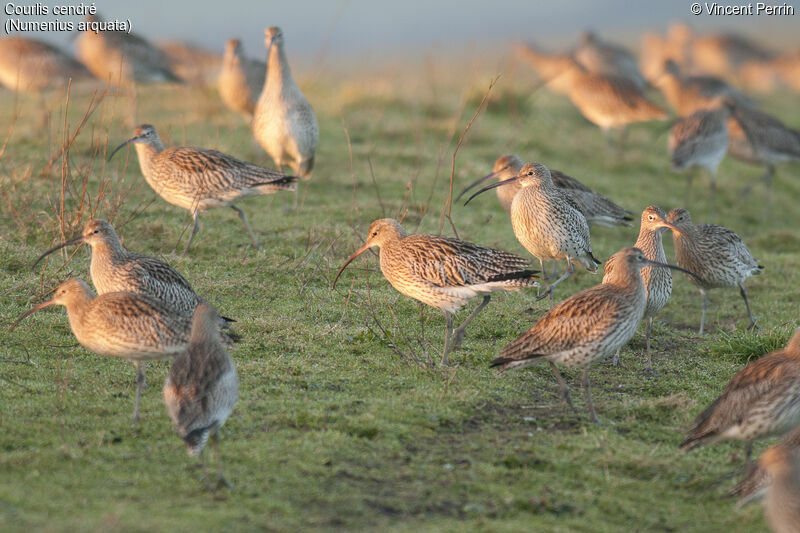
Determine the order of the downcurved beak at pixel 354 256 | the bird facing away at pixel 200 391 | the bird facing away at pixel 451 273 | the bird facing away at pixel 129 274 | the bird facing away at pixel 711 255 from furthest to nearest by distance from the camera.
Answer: the bird facing away at pixel 711 255 → the downcurved beak at pixel 354 256 → the bird facing away at pixel 451 273 → the bird facing away at pixel 129 274 → the bird facing away at pixel 200 391

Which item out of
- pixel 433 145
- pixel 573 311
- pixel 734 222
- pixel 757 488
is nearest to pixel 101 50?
pixel 433 145

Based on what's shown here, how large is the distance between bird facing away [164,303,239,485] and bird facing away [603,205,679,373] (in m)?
3.05

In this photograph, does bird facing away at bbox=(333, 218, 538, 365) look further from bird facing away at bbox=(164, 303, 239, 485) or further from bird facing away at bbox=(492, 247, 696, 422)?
bird facing away at bbox=(164, 303, 239, 485)

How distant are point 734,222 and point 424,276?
7.85m

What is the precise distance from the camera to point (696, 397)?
7348 millimetres

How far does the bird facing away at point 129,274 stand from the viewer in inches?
291

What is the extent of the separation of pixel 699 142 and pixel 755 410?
8.98 m

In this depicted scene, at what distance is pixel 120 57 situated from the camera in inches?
635

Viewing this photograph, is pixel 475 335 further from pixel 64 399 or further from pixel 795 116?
pixel 795 116

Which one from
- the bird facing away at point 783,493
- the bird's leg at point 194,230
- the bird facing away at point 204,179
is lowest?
the bird's leg at point 194,230

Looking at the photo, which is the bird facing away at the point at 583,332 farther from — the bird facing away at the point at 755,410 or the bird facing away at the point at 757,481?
the bird facing away at the point at 757,481

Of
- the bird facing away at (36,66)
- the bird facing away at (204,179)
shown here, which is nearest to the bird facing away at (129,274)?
the bird facing away at (204,179)

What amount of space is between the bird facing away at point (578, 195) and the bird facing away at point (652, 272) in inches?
69.6

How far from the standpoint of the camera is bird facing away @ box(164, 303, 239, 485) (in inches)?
210
